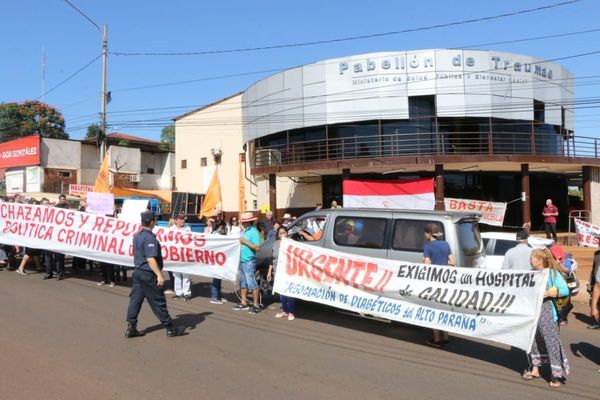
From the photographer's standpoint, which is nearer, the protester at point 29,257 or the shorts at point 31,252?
the protester at point 29,257

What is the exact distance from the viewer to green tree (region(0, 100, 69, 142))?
1918 inches

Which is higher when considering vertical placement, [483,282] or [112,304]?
[483,282]

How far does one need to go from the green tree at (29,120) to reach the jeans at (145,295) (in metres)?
49.8

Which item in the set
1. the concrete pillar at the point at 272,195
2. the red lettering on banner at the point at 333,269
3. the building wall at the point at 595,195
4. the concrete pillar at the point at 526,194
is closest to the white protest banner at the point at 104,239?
the red lettering on banner at the point at 333,269

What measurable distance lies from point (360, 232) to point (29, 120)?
2041 inches

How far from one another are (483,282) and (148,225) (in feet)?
15.0

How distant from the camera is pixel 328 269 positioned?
761 centimetres

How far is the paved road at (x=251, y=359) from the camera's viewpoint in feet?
15.8

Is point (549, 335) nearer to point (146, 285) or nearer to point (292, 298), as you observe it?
point (292, 298)

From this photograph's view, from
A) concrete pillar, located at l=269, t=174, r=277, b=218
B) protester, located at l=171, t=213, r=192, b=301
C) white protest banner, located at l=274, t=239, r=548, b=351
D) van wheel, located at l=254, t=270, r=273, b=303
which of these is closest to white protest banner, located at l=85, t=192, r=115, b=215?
protester, located at l=171, t=213, r=192, b=301

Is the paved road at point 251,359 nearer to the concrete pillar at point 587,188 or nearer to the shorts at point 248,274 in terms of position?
the shorts at point 248,274

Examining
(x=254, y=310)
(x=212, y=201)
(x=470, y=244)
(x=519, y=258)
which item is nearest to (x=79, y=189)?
(x=212, y=201)

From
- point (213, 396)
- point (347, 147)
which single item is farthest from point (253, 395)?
point (347, 147)

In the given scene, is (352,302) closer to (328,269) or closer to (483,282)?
(328,269)
